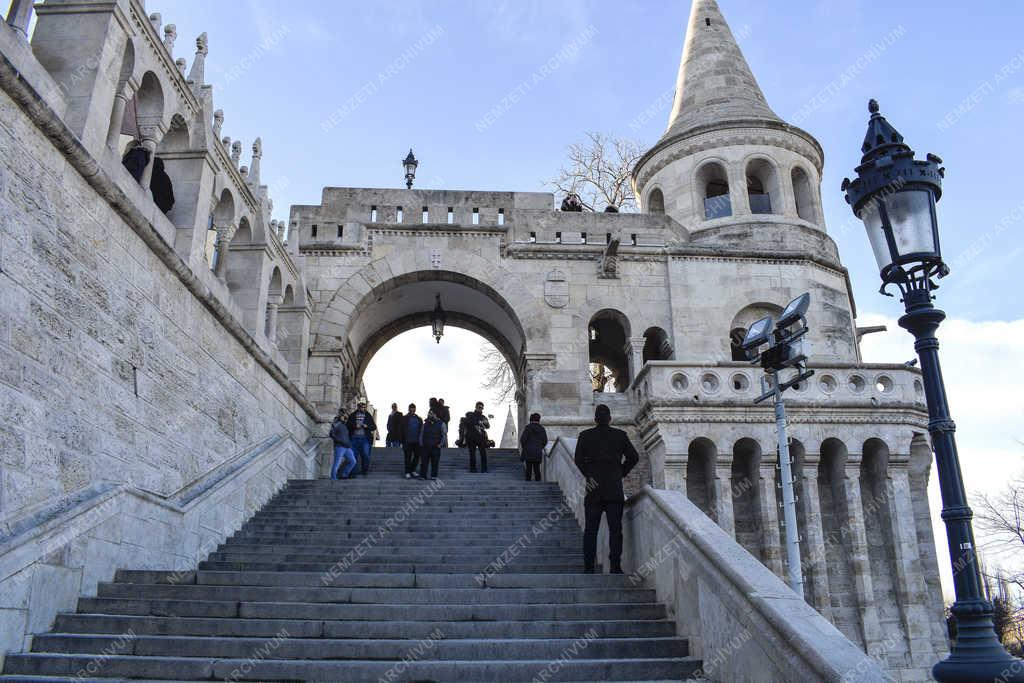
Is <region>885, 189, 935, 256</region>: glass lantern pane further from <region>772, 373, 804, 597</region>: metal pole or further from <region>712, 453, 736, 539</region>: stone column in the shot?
<region>712, 453, 736, 539</region>: stone column

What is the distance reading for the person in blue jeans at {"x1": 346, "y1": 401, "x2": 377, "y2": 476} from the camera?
12391mm

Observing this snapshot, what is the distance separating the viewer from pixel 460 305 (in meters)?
18.2

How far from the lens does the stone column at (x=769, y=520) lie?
12242 mm

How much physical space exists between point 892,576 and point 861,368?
138 inches

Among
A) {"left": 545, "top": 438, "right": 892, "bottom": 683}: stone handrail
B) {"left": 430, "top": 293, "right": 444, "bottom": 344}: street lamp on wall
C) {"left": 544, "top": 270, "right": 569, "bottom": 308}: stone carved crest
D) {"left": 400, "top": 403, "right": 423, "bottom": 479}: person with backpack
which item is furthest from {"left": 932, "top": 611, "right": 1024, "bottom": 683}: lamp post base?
{"left": 430, "top": 293, "right": 444, "bottom": 344}: street lamp on wall

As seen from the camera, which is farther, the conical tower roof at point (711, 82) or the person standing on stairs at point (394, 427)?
the conical tower roof at point (711, 82)

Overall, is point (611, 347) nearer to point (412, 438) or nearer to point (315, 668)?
point (412, 438)

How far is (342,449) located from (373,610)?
264 inches

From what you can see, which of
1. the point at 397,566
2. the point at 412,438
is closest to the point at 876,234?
the point at 397,566

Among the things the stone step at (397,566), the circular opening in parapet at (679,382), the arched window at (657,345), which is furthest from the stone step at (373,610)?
the arched window at (657,345)

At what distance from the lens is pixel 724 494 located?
12.6 meters

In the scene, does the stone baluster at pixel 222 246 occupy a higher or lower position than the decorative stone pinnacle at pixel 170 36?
lower

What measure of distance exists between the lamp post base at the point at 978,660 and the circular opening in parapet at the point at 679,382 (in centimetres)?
962

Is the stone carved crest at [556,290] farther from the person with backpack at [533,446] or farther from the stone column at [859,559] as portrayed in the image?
the stone column at [859,559]
